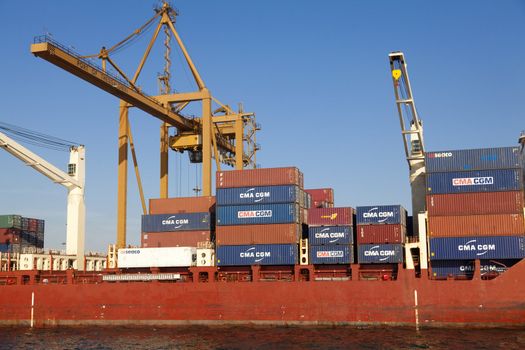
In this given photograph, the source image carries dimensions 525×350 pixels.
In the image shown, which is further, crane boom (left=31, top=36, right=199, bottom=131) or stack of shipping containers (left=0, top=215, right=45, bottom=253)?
stack of shipping containers (left=0, top=215, right=45, bottom=253)

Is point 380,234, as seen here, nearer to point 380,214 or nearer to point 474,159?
point 380,214

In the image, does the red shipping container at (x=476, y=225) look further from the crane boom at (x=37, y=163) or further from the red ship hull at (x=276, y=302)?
the crane boom at (x=37, y=163)

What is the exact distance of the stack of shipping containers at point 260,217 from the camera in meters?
37.3

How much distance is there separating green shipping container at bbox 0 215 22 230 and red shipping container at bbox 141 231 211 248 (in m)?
15.4

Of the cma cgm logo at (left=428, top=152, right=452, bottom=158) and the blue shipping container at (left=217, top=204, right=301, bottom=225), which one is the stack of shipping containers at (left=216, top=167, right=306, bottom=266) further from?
the cma cgm logo at (left=428, top=152, right=452, bottom=158)

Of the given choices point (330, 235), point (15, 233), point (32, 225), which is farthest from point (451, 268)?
point (32, 225)

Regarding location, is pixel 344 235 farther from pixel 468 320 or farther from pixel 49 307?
pixel 49 307

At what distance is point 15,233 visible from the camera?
49500mm

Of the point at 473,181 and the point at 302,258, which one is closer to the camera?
the point at 473,181

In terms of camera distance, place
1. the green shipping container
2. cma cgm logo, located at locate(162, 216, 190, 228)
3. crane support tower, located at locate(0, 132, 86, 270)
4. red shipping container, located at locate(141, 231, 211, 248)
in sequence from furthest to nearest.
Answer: the green shipping container → crane support tower, located at locate(0, 132, 86, 270) → cma cgm logo, located at locate(162, 216, 190, 228) → red shipping container, located at locate(141, 231, 211, 248)

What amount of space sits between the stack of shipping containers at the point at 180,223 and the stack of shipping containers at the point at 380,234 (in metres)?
11.3

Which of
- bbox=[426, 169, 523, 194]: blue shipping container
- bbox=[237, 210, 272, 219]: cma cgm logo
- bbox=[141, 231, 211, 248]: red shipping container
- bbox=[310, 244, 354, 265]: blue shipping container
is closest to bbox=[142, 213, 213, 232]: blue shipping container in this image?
bbox=[141, 231, 211, 248]: red shipping container

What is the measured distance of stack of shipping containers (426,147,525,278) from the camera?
3344 cm

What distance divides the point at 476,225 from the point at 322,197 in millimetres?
13747
